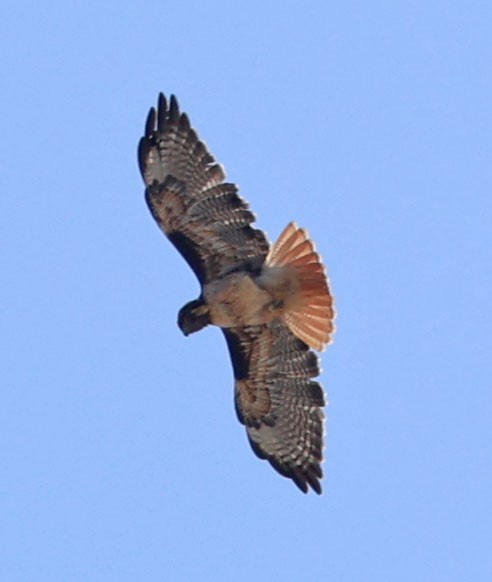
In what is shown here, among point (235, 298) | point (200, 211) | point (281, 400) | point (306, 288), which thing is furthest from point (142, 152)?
point (281, 400)

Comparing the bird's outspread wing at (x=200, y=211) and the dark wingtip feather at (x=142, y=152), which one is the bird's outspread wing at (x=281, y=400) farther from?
the dark wingtip feather at (x=142, y=152)

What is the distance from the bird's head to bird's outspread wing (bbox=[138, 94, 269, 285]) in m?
0.26

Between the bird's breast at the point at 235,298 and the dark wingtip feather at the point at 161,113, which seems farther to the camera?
the dark wingtip feather at the point at 161,113

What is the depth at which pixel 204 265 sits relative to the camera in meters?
13.6

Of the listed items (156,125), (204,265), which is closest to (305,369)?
(204,265)

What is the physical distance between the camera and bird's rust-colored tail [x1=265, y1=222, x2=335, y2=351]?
13039 mm

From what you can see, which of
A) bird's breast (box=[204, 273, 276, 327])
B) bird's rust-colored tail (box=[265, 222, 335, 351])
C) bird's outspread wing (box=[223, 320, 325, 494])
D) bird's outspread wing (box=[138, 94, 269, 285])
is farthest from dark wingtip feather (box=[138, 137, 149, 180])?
bird's outspread wing (box=[223, 320, 325, 494])

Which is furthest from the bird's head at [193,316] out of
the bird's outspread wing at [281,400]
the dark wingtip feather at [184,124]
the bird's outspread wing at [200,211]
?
the dark wingtip feather at [184,124]

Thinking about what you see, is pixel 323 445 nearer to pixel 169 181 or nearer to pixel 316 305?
pixel 316 305

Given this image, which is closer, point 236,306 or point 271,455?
point 236,306

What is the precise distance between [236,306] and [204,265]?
17.2 inches

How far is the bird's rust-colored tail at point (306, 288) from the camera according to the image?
13039 mm

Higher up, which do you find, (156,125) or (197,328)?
(156,125)

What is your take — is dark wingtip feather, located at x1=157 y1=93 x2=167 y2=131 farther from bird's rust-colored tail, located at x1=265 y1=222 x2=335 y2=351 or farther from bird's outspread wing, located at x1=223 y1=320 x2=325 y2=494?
bird's outspread wing, located at x1=223 y1=320 x2=325 y2=494
